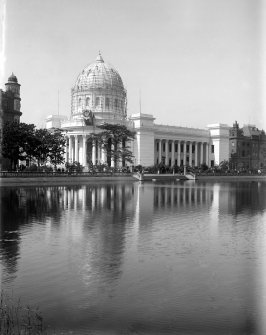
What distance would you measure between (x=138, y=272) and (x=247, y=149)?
457ft

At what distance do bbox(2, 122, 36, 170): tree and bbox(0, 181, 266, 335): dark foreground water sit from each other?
42.7 metres

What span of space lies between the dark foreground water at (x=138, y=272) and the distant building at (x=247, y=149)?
406 ft

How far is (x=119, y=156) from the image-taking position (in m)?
101

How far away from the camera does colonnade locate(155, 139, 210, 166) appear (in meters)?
137

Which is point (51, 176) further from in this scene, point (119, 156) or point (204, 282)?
point (204, 282)

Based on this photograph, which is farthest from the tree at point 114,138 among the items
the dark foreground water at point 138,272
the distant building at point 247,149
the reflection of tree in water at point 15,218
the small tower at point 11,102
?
the dark foreground water at point 138,272

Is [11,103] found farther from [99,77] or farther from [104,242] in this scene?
[104,242]

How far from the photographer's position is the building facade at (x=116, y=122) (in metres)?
119

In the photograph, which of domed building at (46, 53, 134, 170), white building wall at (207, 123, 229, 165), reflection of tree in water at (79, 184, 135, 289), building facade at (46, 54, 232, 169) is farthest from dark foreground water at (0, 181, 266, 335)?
white building wall at (207, 123, 229, 165)

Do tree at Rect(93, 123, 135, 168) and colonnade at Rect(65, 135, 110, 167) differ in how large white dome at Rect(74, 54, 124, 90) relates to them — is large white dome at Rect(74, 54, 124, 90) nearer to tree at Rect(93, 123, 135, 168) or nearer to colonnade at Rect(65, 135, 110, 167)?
colonnade at Rect(65, 135, 110, 167)

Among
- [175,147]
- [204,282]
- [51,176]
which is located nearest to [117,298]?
[204,282]

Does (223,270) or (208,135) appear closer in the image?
(223,270)

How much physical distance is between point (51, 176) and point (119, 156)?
31419 mm

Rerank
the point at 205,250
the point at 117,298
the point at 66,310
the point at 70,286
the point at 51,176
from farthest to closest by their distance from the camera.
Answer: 1. the point at 51,176
2. the point at 205,250
3. the point at 70,286
4. the point at 117,298
5. the point at 66,310
